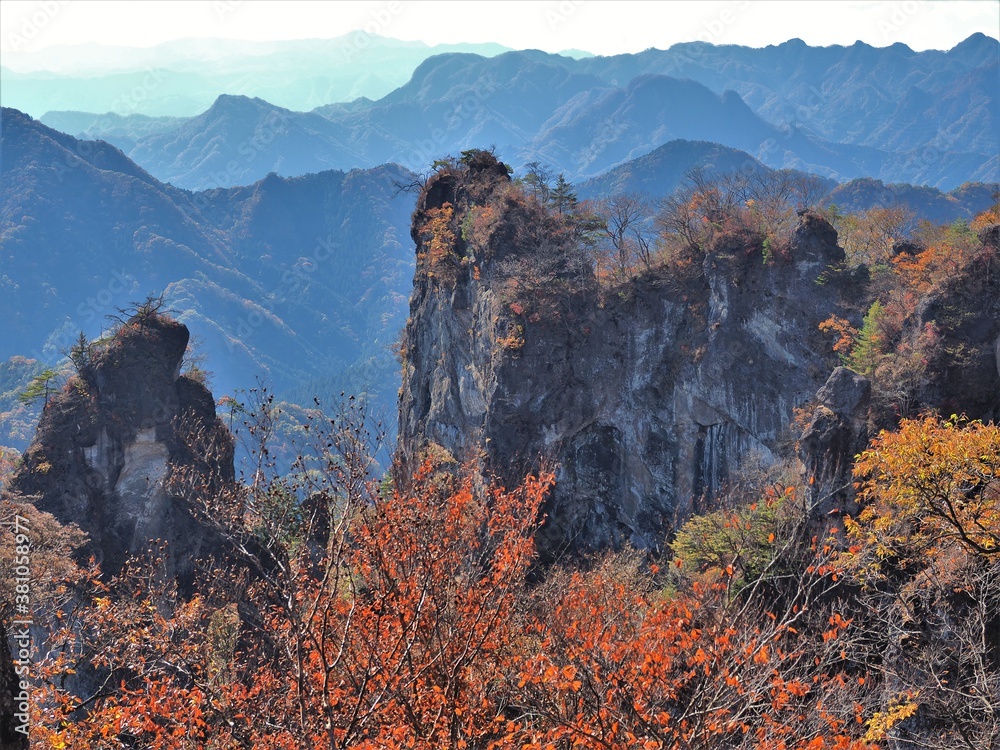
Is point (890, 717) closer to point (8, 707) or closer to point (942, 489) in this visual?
point (942, 489)

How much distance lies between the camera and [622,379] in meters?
39.0

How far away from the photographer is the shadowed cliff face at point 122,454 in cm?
3347

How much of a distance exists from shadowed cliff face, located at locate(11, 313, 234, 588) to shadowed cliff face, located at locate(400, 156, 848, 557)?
35.6ft

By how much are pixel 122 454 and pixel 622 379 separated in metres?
24.3

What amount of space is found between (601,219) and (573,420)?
35.3 feet

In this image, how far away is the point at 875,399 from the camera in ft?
74.8

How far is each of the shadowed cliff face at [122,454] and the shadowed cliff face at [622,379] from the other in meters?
10.8

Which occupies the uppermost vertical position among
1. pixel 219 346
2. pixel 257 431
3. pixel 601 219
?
pixel 601 219

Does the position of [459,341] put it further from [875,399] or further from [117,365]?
[875,399]

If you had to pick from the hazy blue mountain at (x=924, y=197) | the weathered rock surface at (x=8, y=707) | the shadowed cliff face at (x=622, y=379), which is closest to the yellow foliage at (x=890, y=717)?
the weathered rock surface at (x=8, y=707)

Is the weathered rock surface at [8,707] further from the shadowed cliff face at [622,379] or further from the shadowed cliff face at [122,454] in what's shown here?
the shadowed cliff face at [622,379]

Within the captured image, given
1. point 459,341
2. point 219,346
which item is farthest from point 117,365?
point 219,346

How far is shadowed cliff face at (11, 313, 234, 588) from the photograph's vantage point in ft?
110

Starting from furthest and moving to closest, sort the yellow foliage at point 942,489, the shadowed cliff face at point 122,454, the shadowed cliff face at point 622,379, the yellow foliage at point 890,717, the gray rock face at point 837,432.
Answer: the shadowed cliff face at point 622,379
the shadowed cliff face at point 122,454
the gray rock face at point 837,432
the yellow foliage at point 942,489
the yellow foliage at point 890,717
